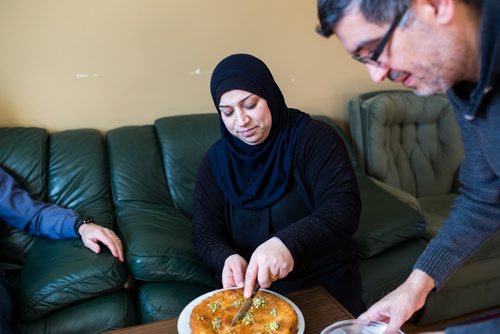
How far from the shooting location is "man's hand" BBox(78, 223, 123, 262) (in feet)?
5.40

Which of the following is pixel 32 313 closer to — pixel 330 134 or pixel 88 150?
pixel 88 150

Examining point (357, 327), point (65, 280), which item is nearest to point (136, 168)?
point (65, 280)

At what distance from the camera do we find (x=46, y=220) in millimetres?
1810

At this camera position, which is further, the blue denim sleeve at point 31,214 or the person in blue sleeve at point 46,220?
the blue denim sleeve at point 31,214

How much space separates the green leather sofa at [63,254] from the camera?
1524 millimetres

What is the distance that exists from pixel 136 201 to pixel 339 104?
145cm

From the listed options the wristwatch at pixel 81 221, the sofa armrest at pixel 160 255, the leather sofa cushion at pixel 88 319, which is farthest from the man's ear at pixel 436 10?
the wristwatch at pixel 81 221

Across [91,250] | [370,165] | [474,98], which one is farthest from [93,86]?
[474,98]

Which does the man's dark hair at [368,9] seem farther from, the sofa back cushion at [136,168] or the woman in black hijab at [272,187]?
the sofa back cushion at [136,168]

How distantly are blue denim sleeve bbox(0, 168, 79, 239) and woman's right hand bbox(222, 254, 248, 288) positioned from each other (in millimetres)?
772

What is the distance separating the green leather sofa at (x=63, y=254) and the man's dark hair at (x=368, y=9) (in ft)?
3.87

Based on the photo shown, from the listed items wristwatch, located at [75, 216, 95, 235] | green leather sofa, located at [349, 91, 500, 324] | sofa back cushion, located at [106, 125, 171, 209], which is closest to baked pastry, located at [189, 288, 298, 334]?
wristwatch, located at [75, 216, 95, 235]

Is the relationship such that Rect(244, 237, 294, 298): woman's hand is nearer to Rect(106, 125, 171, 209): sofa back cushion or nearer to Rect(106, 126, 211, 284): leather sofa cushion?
Rect(106, 126, 211, 284): leather sofa cushion

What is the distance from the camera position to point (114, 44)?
231cm
